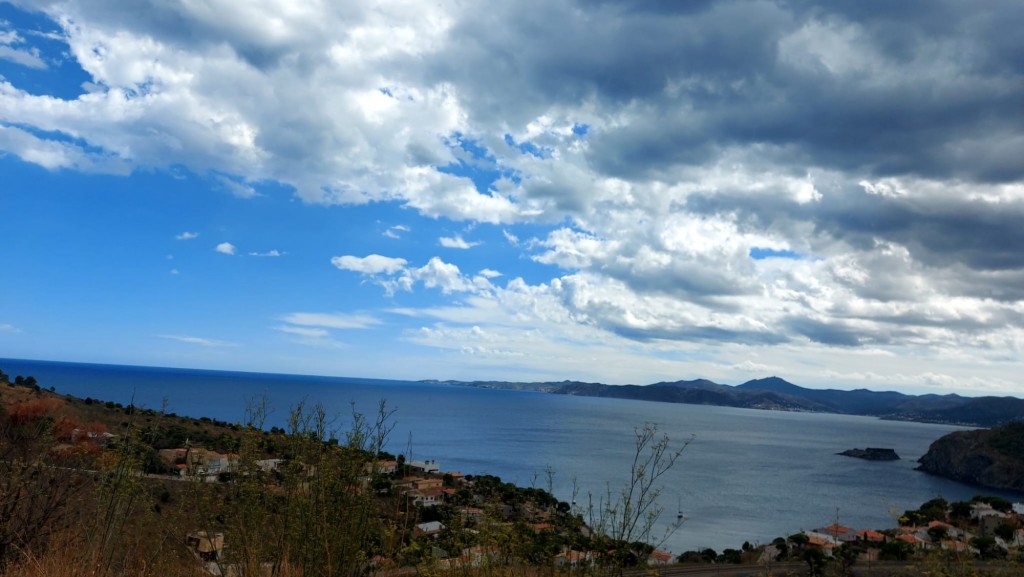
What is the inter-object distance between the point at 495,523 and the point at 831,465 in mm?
109225

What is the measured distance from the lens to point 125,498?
15.0 ft

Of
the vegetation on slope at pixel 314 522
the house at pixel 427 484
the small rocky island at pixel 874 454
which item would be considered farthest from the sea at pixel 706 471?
the vegetation on slope at pixel 314 522

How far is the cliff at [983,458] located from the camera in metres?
86.7

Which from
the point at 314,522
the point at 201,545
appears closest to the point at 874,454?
the point at 201,545

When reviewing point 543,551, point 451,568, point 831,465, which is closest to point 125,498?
point 451,568

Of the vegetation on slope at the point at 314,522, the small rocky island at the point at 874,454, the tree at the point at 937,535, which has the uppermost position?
the vegetation on slope at the point at 314,522

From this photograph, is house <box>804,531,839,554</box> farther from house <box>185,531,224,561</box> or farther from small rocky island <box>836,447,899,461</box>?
small rocky island <box>836,447,899,461</box>

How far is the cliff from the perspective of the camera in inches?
3413

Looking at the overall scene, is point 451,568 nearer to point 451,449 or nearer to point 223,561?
point 223,561

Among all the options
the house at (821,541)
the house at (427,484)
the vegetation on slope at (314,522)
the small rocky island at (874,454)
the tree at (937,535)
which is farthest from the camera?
the small rocky island at (874,454)

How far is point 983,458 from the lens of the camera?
9206 centimetres

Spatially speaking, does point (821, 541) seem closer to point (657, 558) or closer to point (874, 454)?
point (657, 558)

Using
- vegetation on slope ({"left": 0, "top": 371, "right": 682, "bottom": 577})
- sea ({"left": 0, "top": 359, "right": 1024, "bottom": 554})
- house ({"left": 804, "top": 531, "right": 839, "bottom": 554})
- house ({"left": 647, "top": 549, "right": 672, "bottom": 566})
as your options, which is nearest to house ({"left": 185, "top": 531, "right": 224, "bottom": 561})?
vegetation on slope ({"left": 0, "top": 371, "right": 682, "bottom": 577})

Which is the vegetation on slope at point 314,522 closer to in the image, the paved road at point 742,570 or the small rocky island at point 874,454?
the paved road at point 742,570
